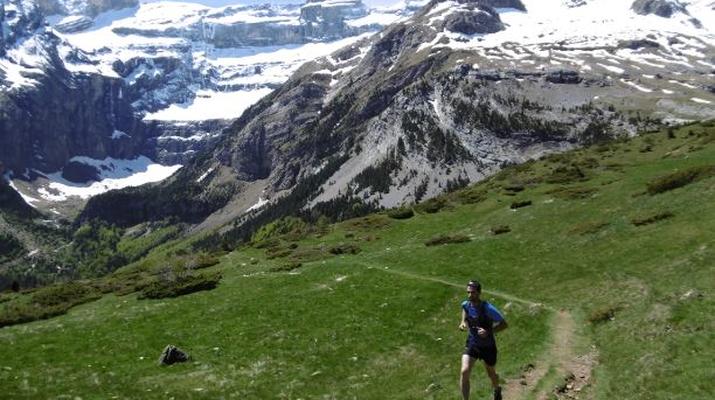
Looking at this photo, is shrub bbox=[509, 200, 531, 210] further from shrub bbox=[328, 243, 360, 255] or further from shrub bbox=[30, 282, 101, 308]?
→ shrub bbox=[30, 282, 101, 308]

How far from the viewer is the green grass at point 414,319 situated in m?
27.8

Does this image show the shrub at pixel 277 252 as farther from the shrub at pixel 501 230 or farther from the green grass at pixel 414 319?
the shrub at pixel 501 230

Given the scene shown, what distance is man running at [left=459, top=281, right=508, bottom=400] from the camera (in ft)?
78.3

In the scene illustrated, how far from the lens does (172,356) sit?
105 ft

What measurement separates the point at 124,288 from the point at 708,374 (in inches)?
1833

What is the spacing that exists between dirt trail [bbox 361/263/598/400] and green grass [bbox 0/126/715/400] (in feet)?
1.03

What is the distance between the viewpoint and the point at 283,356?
32.7m

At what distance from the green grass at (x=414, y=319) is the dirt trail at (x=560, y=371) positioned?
1.03ft

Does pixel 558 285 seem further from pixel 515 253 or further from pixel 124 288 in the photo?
pixel 124 288

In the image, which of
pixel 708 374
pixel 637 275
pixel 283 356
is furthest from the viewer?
pixel 637 275

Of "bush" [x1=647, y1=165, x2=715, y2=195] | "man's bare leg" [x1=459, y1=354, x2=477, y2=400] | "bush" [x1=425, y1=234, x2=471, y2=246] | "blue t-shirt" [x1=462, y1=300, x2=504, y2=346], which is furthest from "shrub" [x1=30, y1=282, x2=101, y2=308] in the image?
"bush" [x1=647, y1=165, x2=715, y2=195]

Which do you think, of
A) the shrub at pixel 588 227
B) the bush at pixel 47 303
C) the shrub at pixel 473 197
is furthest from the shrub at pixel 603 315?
the shrub at pixel 473 197

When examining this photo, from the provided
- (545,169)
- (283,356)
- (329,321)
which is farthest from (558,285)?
(545,169)

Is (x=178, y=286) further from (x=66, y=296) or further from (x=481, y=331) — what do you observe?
(x=481, y=331)
